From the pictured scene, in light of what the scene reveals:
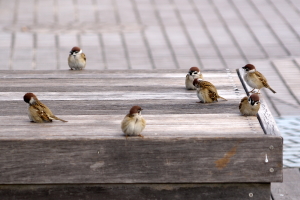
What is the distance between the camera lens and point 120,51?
9.73m

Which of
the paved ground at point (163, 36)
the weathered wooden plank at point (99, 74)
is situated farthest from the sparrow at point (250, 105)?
the paved ground at point (163, 36)

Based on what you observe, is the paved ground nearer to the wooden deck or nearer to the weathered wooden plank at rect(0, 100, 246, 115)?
the weathered wooden plank at rect(0, 100, 246, 115)

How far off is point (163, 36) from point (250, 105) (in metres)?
6.91

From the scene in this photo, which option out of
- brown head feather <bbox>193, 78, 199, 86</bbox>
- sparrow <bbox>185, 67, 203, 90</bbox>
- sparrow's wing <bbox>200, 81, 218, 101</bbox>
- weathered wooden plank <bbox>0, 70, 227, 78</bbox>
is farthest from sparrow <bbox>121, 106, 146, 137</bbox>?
weathered wooden plank <bbox>0, 70, 227, 78</bbox>

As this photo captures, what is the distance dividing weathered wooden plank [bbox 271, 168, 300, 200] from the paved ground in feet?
4.08

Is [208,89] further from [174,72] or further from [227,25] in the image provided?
[227,25]

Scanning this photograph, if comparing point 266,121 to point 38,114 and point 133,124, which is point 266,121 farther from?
point 38,114

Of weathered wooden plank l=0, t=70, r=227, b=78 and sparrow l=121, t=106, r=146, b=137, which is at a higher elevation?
weathered wooden plank l=0, t=70, r=227, b=78

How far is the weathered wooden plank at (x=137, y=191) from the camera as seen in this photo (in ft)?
11.1

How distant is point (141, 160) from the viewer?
329 centimetres

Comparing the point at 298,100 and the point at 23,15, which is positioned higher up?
the point at 23,15

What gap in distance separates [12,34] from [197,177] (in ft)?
25.9

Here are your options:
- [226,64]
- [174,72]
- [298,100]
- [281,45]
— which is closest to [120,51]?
[226,64]

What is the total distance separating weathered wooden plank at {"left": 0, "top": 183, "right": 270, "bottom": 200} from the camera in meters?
3.39
